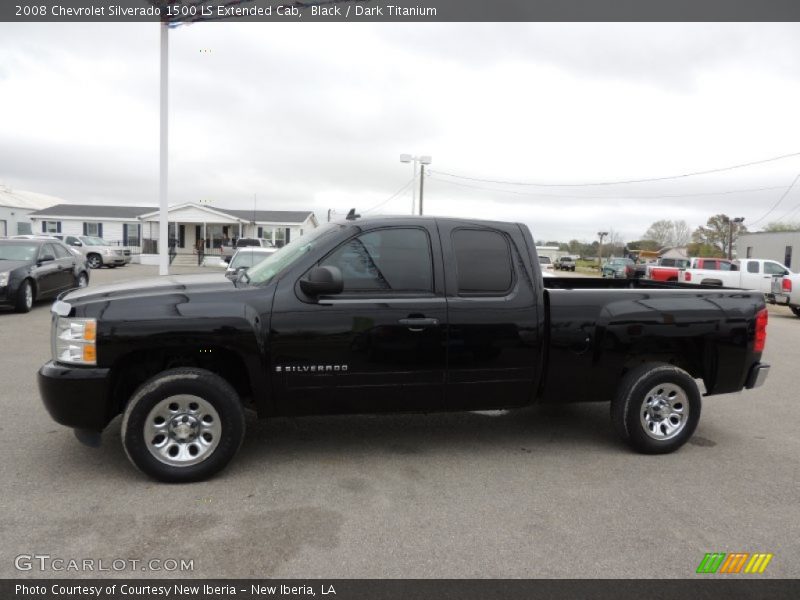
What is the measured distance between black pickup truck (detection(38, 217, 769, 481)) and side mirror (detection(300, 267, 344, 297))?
0.02m

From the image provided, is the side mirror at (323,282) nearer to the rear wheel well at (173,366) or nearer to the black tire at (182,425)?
the rear wheel well at (173,366)

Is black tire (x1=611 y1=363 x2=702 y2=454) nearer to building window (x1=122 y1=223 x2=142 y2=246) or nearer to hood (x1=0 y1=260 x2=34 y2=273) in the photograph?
hood (x1=0 y1=260 x2=34 y2=273)

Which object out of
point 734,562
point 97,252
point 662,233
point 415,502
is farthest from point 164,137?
point 662,233

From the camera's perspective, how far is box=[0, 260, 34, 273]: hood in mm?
11245

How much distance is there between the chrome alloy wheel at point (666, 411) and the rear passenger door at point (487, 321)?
41.5 inches

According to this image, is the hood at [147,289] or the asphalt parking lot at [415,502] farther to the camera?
the hood at [147,289]

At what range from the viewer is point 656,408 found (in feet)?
15.3

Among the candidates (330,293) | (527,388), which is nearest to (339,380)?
(330,293)

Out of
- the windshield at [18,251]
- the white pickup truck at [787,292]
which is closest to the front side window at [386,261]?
the windshield at [18,251]

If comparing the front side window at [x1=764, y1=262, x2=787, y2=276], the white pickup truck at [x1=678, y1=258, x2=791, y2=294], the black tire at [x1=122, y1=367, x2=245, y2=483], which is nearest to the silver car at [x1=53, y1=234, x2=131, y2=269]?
the white pickup truck at [x1=678, y1=258, x2=791, y2=294]

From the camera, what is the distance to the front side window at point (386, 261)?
421cm

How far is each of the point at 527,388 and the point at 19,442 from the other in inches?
160
